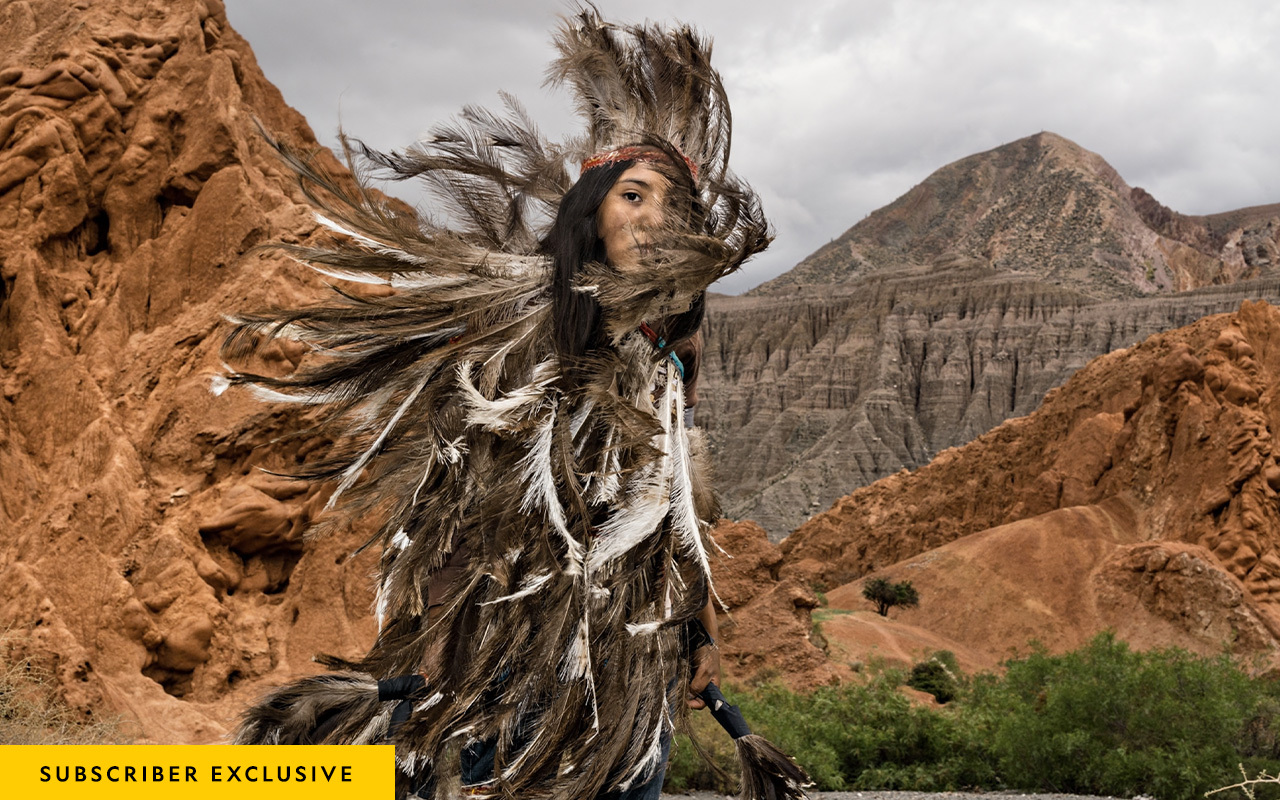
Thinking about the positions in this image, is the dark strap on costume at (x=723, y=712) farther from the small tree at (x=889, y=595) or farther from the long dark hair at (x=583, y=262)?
the small tree at (x=889, y=595)

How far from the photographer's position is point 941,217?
109500mm

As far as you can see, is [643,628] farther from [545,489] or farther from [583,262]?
[583,262]

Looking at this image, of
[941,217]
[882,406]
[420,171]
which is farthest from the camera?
[941,217]

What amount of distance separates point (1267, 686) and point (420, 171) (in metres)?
13.6

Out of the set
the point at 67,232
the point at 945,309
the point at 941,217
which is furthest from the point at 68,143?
the point at 941,217

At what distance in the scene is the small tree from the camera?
27500 millimetres

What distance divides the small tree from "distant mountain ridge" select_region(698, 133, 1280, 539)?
22653 mm

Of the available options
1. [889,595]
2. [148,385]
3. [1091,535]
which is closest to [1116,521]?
[1091,535]

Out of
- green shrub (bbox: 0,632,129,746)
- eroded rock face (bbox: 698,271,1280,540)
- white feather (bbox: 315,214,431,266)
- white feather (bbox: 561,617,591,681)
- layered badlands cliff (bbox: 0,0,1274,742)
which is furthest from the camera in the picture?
eroded rock face (bbox: 698,271,1280,540)

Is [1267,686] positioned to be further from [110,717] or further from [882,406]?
[882,406]

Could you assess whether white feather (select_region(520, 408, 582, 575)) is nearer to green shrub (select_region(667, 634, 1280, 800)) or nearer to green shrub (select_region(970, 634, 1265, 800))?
green shrub (select_region(667, 634, 1280, 800))

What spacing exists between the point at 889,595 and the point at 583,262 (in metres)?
26.4

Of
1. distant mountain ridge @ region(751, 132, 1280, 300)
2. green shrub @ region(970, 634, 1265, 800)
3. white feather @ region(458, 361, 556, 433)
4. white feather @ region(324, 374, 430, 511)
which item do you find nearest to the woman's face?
white feather @ region(458, 361, 556, 433)

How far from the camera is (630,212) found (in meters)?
2.81
